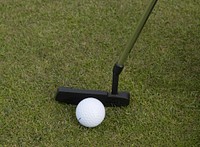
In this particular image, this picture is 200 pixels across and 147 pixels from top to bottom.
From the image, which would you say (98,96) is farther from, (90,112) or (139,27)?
(139,27)

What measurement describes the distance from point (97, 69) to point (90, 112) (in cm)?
58

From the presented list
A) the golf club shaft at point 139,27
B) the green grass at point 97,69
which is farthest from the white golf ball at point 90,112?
the golf club shaft at point 139,27

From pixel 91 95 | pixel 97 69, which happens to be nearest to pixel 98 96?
pixel 91 95

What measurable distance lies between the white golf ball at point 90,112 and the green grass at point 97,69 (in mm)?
71

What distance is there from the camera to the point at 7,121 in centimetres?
227

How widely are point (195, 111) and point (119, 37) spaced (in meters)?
0.92

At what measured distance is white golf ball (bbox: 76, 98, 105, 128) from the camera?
218cm

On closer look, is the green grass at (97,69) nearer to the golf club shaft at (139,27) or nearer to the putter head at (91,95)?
the putter head at (91,95)

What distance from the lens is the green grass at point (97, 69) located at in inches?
88.5

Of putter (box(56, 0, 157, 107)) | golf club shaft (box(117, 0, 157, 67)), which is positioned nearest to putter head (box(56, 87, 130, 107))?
putter (box(56, 0, 157, 107))

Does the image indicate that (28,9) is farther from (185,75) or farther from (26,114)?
(185,75)

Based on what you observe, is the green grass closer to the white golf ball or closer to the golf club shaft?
the white golf ball

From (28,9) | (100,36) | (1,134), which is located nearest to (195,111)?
(100,36)

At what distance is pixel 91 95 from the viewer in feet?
7.64
